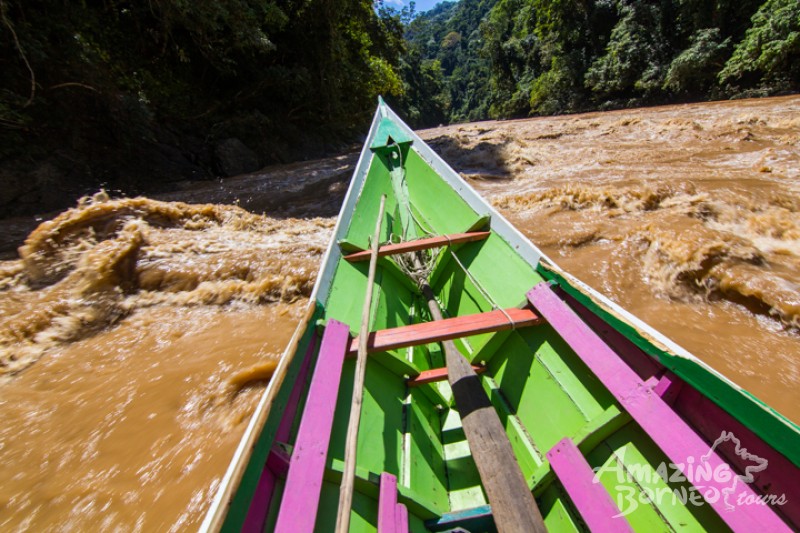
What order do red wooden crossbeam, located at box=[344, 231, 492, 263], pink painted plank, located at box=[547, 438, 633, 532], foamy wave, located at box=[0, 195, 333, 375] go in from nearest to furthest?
pink painted plank, located at box=[547, 438, 633, 532] < red wooden crossbeam, located at box=[344, 231, 492, 263] < foamy wave, located at box=[0, 195, 333, 375]

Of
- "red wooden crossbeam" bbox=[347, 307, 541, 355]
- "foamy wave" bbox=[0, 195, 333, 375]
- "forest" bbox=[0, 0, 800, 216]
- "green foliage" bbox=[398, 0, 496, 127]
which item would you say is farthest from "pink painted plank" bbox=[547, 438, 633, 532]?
"green foliage" bbox=[398, 0, 496, 127]

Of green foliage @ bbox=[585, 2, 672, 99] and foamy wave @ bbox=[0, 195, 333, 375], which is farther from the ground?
green foliage @ bbox=[585, 2, 672, 99]

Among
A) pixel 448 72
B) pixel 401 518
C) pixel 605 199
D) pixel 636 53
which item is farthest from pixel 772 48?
pixel 448 72

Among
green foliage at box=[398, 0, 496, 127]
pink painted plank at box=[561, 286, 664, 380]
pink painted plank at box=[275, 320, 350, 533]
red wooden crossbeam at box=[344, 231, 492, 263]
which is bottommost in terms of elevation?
pink painted plank at box=[275, 320, 350, 533]

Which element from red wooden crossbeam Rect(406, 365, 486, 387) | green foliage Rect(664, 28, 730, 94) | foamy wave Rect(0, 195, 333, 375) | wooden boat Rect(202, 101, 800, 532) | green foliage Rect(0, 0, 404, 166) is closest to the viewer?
wooden boat Rect(202, 101, 800, 532)

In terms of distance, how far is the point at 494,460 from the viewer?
4.29 feet

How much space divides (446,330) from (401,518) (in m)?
0.83

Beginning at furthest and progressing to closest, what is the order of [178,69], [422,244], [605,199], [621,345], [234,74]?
[234,74] → [178,69] → [605,199] → [422,244] → [621,345]

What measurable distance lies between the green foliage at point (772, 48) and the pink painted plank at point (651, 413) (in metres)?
17.2

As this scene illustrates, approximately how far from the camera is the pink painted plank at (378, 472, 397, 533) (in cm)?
115

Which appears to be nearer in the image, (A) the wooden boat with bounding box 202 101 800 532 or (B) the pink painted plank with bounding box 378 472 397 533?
(A) the wooden boat with bounding box 202 101 800 532

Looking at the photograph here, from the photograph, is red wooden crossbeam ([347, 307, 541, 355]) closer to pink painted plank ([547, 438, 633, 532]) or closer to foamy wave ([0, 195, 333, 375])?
pink painted plank ([547, 438, 633, 532])

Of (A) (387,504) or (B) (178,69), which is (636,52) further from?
(A) (387,504)

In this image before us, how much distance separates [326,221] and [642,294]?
4.36 meters
